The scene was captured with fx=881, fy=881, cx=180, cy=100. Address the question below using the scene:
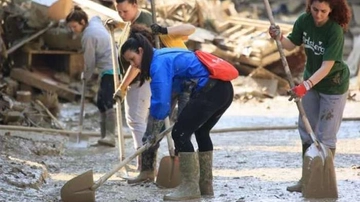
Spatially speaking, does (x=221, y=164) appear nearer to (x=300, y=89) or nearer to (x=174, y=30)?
(x=174, y=30)

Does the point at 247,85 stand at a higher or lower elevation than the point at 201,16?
lower

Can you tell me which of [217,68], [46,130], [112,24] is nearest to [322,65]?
[217,68]

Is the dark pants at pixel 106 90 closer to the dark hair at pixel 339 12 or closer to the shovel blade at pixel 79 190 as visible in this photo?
the shovel blade at pixel 79 190

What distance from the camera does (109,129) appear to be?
1038 cm

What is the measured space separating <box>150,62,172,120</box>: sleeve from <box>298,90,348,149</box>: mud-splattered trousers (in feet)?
4.16

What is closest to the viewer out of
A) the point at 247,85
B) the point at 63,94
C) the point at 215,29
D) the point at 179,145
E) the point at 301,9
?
the point at 179,145

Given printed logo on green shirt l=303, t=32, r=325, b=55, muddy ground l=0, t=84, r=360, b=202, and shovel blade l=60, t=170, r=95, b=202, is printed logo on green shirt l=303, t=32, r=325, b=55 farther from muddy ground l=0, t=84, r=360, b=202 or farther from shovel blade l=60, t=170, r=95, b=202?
shovel blade l=60, t=170, r=95, b=202

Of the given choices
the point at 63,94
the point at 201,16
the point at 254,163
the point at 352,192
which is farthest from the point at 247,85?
the point at 352,192

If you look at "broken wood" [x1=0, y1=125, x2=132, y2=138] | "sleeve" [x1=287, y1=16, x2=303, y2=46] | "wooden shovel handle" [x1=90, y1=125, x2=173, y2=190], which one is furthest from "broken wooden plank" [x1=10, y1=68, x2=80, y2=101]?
"sleeve" [x1=287, y1=16, x2=303, y2=46]

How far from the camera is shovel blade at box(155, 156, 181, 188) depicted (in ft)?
24.3

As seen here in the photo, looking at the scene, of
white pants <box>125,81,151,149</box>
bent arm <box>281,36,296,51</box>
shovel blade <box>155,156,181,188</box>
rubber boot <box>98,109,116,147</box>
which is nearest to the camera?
bent arm <box>281,36,296,51</box>

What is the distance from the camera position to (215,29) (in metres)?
17.3

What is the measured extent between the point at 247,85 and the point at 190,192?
369 inches

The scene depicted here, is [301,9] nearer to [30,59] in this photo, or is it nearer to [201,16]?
[201,16]
